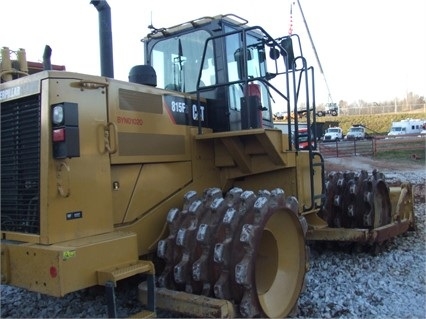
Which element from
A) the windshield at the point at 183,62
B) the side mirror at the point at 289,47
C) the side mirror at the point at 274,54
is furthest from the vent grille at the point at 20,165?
the side mirror at the point at 289,47

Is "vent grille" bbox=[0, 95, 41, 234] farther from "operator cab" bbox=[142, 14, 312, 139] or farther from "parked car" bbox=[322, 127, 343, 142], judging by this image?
"parked car" bbox=[322, 127, 343, 142]

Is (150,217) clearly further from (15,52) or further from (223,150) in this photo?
(15,52)

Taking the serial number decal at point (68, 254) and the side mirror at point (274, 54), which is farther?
the side mirror at point (274, 54)

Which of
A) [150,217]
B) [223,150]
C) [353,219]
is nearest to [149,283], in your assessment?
[150,217]

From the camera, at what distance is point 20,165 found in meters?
3.84

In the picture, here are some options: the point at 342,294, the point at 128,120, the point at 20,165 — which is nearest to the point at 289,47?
the point at 128,120

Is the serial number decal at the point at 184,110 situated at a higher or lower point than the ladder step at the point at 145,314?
higher

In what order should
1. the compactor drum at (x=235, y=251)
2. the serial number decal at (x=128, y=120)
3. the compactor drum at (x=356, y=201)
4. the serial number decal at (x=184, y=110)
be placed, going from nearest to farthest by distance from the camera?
the compactor drum at (x=235, y=251) < the serial number decal at (x=128, y=120) < the serial number decal at (x=184, y=110) < the compactor drum at (x=356, y=201)

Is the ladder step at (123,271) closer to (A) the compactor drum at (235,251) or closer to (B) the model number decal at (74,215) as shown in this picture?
(A) the compactor drum at (235,251)

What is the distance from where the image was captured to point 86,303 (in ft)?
15.5

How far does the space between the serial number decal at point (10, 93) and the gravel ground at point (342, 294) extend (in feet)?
6.82

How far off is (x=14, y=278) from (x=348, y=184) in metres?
5.08

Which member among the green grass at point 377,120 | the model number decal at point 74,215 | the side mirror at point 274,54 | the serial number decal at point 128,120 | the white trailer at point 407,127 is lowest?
the model number decal at point 74,215

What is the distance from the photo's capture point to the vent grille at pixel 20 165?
370 centimetres
